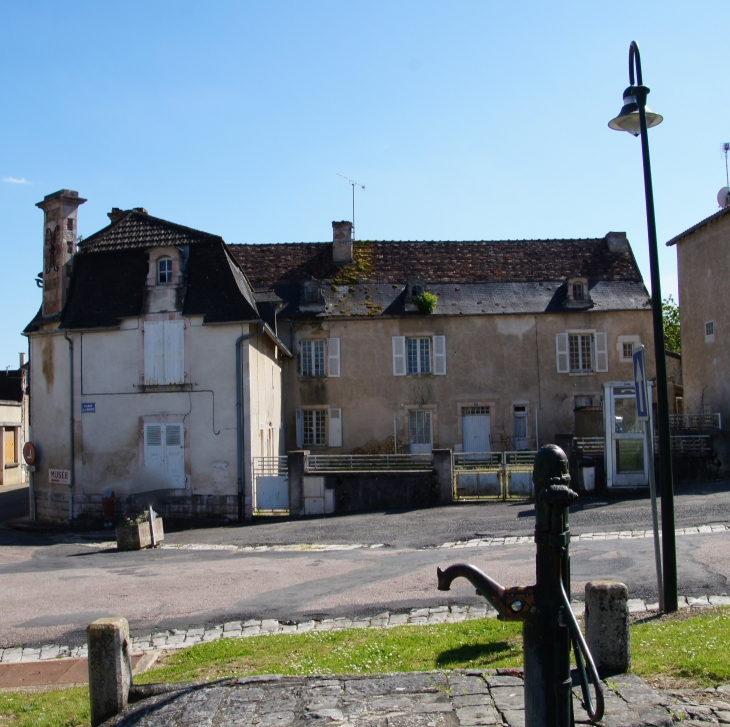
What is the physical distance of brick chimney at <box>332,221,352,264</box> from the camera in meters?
29.8

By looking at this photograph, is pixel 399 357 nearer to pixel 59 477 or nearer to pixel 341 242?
pixel 341 242

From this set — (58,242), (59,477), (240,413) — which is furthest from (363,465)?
(58,242)

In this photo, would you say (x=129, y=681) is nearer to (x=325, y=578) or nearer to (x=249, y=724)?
(x=249, y=724)

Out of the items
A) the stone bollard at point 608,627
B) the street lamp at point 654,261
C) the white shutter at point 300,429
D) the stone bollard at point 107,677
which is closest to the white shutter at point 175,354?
the white shutter at point 300,429

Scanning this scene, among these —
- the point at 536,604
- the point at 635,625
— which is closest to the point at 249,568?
the point at 635,625

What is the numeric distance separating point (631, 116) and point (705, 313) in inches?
740

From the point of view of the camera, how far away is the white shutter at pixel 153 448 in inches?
792

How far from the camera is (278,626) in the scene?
8203mm

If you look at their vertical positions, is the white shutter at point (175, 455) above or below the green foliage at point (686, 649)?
above

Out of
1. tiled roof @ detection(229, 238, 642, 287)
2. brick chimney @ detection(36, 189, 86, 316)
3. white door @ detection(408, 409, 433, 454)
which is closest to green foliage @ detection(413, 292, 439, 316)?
tiled roof @ detection(229, 238, 642, 287)

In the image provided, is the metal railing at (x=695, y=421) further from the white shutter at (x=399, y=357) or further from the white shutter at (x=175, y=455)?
the white shutter at (x=175, y=455)

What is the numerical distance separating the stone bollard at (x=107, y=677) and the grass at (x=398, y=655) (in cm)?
59

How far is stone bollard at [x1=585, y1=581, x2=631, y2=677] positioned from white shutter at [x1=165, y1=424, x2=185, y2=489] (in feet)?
51.5

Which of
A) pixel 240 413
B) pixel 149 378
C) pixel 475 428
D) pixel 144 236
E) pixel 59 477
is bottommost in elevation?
pixel 59 477
